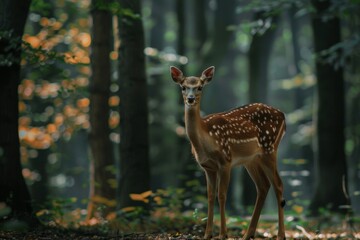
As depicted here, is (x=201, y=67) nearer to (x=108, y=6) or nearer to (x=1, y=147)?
(x=108, y=6)

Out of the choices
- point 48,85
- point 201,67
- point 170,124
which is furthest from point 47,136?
point 170,124

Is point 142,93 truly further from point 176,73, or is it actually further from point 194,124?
point 194,124

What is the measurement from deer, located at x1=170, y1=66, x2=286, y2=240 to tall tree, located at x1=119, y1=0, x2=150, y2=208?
9.45 feet

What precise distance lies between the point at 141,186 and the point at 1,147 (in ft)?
10.5

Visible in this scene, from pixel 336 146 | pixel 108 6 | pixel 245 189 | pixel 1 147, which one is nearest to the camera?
pixel 1 147

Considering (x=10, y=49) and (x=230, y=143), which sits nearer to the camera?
(x=230, y=143)

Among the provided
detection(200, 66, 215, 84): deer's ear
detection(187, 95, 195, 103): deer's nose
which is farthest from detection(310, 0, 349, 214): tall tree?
detection(187, 95, 195, 103): deer's nose

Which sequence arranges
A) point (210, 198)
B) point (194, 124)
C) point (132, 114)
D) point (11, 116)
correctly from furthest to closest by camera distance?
point (132, 114) < point (11, 116) < point (210, 198) < point (194, 124)

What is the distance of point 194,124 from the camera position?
8.89m

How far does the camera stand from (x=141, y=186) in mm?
12508

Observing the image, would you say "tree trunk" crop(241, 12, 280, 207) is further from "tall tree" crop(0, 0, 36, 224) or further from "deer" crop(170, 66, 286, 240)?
"tall tree" crop(0, 0, 36, 224)

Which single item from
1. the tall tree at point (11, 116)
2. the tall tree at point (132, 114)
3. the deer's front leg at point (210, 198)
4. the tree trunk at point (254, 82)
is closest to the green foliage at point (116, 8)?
the tall tree at point (132, 114)

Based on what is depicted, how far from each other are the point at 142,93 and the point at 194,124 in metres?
3.76

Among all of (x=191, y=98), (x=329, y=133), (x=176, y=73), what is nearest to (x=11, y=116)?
(x=176, y=73)
